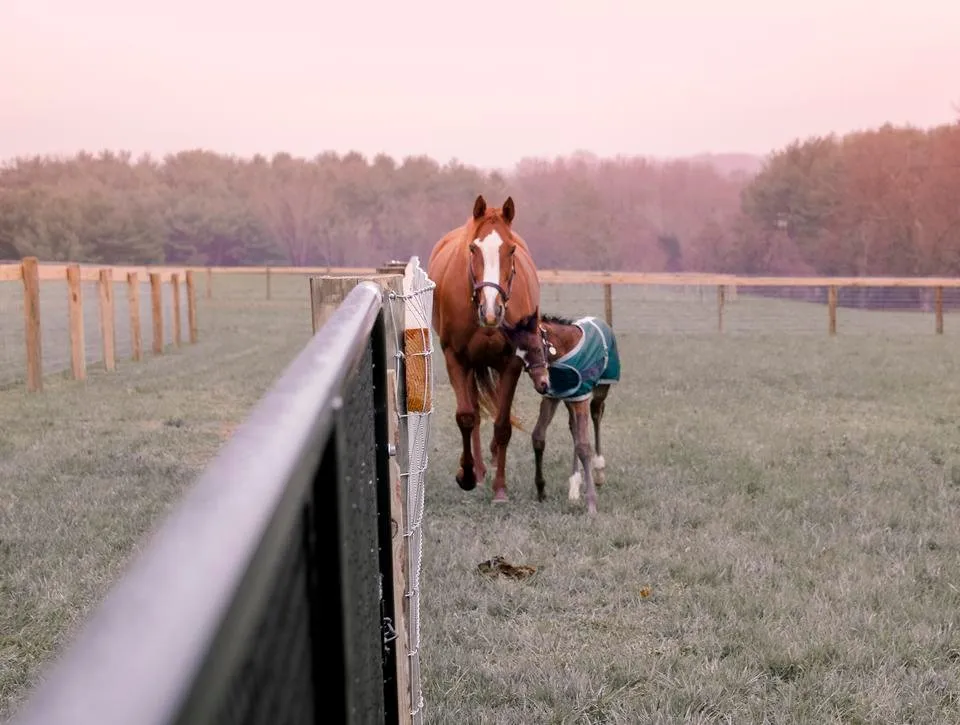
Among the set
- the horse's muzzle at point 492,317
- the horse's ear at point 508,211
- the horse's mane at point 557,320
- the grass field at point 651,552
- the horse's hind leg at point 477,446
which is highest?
the horse's ear at point 508,211

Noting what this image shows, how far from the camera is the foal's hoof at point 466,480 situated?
6.91 metres

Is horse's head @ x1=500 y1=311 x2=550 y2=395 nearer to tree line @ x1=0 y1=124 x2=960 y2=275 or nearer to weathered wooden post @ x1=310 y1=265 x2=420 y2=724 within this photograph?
weathered wooden post @ x1=310 y1=265 x2=420 y2=724

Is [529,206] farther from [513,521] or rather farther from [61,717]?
[61,717]

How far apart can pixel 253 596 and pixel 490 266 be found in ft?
18.9

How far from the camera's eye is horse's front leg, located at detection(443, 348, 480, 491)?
Answer: 22.5 feet

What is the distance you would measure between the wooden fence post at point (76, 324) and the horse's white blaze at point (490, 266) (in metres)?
8.96

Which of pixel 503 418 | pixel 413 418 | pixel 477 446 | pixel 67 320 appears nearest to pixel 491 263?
pixel 503 418

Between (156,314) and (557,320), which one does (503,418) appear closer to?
(557,320)

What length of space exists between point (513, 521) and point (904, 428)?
517 cm

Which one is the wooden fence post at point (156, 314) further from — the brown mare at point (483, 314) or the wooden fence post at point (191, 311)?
the brown mare at point (483, 314)

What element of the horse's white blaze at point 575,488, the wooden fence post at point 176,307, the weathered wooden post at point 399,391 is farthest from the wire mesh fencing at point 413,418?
the wooden fence post at point 176,307

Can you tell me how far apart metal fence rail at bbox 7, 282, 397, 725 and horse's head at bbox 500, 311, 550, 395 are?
4.72 m

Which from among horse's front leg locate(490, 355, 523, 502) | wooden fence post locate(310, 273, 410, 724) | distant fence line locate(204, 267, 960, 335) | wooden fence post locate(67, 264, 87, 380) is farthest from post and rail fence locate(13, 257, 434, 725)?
distant fence line locate(204, 267, 960, 335)

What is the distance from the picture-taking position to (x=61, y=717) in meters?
0.37
